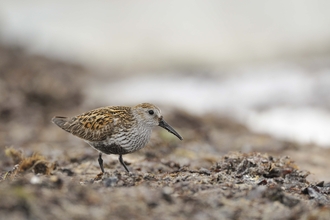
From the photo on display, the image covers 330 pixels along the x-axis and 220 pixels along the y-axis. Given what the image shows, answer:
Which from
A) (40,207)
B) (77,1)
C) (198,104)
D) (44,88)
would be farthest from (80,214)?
(77,1)

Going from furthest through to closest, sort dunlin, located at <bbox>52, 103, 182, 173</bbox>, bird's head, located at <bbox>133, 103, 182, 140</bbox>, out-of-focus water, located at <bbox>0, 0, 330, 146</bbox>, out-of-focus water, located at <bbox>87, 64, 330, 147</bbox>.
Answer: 1. out-of-focus water, located at <bbox>0, 0, 330, 146</bbox>
2. out-of-focus water, located at <bbox>87, 64, 330, 147</bbox>
3. bird's head, located at <bbox>133, 103, 182, 140</bbox>
4. dunlin, located at <bbox>52, 103, 182, 173</bbox>


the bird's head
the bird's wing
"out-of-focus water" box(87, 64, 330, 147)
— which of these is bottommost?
the bird's wing

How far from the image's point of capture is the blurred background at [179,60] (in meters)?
17.2

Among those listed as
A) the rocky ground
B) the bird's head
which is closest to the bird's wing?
the bird's head

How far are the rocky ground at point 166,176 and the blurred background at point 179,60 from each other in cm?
109

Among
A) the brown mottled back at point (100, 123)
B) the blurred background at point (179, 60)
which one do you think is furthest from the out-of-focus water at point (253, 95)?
the brown mottled back at point (100, 123)

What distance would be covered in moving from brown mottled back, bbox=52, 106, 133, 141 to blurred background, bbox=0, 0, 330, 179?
5.73 metres

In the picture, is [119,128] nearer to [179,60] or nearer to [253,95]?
[253,95]

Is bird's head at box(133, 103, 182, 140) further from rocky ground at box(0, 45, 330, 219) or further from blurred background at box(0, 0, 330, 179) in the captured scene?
blurred background at box(0, 0, 330, 179)

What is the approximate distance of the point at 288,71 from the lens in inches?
967

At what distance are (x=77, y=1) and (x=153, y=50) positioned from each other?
692 centimetres

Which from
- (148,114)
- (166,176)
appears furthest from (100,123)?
(166,176)

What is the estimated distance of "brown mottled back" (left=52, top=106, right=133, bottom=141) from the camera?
8.05 m

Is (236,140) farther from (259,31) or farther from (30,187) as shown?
(259,31)
